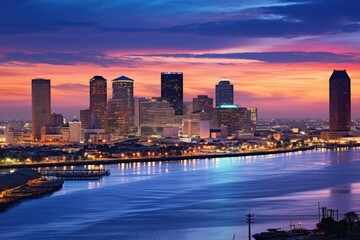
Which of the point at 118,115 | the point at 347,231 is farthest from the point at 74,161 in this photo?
the point at 118,115

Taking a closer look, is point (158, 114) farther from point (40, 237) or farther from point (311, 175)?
point (40, 237)

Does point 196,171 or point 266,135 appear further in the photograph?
point 266,135

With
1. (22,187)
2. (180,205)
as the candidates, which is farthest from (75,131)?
(180,205)

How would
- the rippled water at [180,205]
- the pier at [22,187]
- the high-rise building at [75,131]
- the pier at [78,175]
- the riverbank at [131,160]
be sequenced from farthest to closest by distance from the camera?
the high-rise building at [75,131], the riverbank at [131,160], the pier at [78,175], the pier at [22,187], the rippled water at [180,205]

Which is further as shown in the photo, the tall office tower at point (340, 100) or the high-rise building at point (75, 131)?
the tall office tower at point (340, 100)

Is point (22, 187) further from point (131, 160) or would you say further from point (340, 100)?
point (340, 100)

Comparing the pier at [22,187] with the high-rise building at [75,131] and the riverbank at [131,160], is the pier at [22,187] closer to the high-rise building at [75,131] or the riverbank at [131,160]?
the riverbank at [131,160]

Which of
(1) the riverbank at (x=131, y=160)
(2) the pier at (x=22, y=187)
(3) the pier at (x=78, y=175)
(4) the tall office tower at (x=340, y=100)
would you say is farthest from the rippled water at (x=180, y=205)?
(4) the tall office tower at (x=340, y=100)
